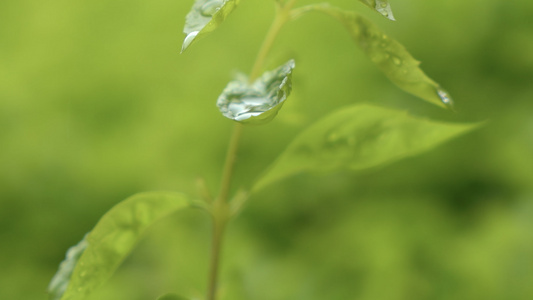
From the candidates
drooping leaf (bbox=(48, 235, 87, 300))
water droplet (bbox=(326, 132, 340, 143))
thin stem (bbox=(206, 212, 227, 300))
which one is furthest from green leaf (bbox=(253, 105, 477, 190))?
drooping leaf (bbox=(48, 235, 87, 300))

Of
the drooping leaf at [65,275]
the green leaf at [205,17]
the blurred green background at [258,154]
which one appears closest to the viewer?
the green leaf at [205,17]

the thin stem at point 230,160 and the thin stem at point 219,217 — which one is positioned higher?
the thin stem at point 230,160

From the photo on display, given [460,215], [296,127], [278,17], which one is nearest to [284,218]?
[296,127]

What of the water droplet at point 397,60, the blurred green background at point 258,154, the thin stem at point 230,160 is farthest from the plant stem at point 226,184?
the blurred green background at point 258,154

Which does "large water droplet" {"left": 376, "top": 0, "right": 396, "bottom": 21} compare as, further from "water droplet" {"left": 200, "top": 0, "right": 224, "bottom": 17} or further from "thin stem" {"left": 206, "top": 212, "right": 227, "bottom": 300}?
"thin stem" {"left": 206, "top": 212, "right": 227, "bottom": 300}

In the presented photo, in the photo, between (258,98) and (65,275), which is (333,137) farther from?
(65,275)

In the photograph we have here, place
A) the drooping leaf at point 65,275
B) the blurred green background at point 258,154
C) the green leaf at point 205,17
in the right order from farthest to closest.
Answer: the blurred green background at point 258,154 < the drooping leaf at point 65,275 < the green leaf at point 205,17

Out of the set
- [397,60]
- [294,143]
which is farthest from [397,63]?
[294,143]

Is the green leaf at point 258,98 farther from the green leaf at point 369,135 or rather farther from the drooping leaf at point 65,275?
the drooping leaf at point 65,275
